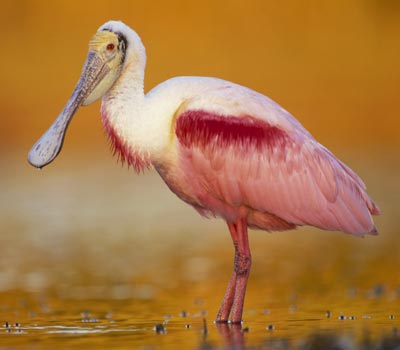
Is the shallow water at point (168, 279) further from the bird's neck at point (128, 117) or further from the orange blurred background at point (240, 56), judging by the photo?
the orange blurred background at point (240, 56)

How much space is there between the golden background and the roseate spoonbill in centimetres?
97

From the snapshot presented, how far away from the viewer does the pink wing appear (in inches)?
535

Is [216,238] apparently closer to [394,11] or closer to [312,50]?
[312,50]

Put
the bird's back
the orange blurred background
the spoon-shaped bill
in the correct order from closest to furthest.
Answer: the bird's back
the spoon-shaped bill
the orange blurred background

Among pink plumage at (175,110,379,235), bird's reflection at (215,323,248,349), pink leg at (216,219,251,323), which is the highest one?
pink plumage at (175,110,379,235)

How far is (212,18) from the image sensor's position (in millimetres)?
42594

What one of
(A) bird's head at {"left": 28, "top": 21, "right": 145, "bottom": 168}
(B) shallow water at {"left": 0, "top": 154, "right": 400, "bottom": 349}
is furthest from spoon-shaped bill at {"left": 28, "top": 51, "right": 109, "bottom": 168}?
(B) shallow water at {"left": 0, "top": 154, "right": 400, "bottom": 349}

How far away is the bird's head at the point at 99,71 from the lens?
1385 cm

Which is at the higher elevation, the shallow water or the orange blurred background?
the orange blurred background

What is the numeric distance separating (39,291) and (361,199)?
151 inches

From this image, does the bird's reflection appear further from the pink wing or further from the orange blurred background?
the orange blurred background

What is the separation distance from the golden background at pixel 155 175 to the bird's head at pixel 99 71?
179 centimetres

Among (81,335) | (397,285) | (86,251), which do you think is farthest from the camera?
(86,251)

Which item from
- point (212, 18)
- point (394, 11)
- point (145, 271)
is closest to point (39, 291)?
point (145, 271)
